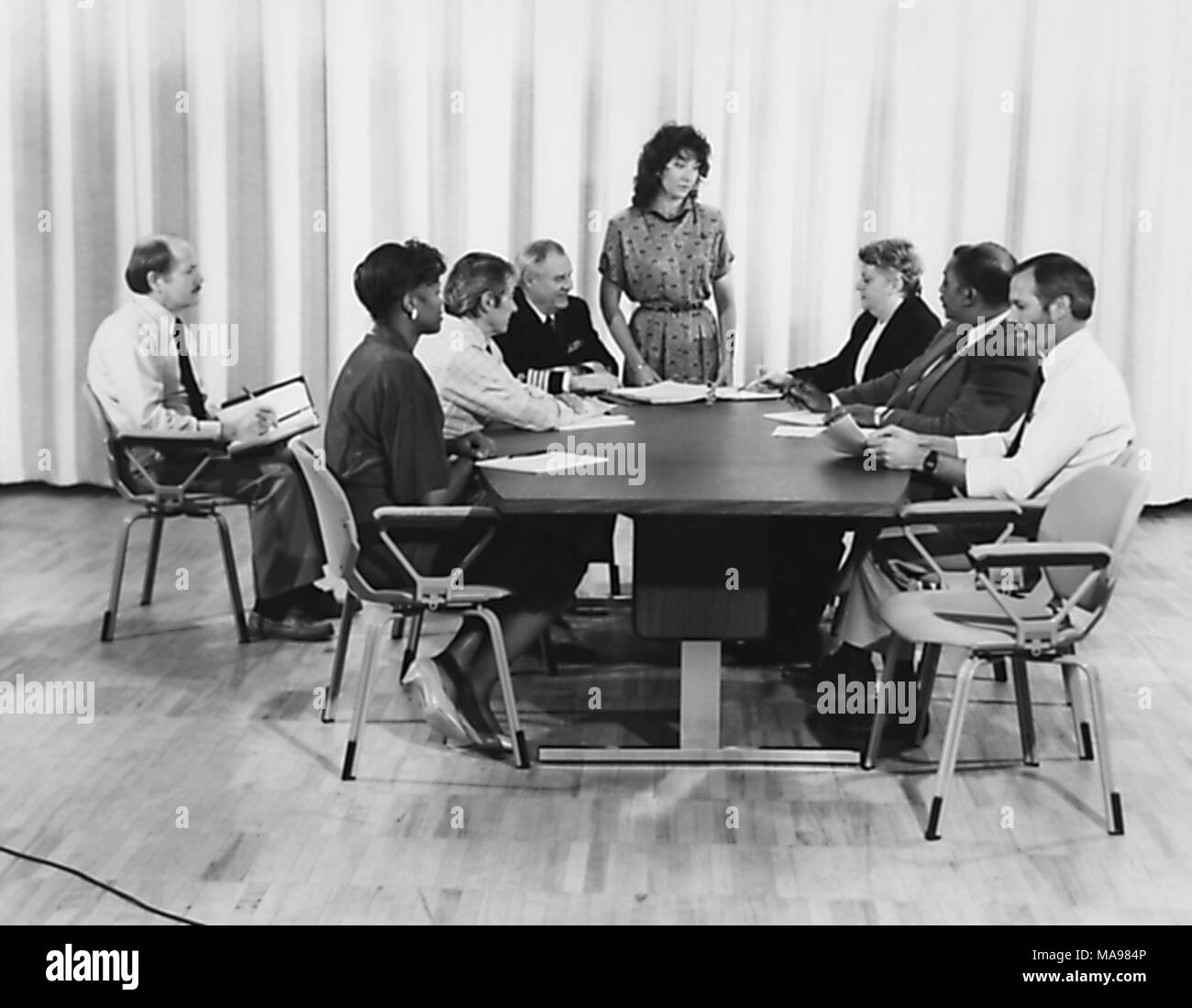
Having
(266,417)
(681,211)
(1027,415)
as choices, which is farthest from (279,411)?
(1027,415)

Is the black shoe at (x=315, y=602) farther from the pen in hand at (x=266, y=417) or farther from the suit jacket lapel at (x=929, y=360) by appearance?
the suit jacket lapel at (x=929, y=360)

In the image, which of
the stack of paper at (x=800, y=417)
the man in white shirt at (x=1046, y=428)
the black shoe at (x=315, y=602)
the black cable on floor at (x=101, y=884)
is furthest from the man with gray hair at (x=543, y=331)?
the black cable on floor at (x=101, y=884)

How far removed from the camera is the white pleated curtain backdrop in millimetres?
7488

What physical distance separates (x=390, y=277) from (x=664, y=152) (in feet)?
6.09

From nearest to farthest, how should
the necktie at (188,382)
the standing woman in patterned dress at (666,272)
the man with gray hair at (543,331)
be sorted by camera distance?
the necktie at (188,382), the man with gray hair at (543,331), the standing woman in patterned dress at (666,272)

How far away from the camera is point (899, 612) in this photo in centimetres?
407

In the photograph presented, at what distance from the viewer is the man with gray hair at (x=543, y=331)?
5820 mm

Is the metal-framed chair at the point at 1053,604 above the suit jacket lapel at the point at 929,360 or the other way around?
the other way around

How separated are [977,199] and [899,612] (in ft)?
13.0

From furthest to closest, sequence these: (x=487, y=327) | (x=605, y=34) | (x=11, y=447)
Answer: (x=11, y=447) → (x=605, y=34) → (x=487, y=327)

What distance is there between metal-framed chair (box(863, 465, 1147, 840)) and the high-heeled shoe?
106 centimetres

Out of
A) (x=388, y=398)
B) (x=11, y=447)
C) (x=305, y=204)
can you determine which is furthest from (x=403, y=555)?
(x=11, y=447)

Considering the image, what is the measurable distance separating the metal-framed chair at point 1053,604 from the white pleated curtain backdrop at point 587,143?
12.3ft

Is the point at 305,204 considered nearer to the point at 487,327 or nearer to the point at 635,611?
the point at 487,327
